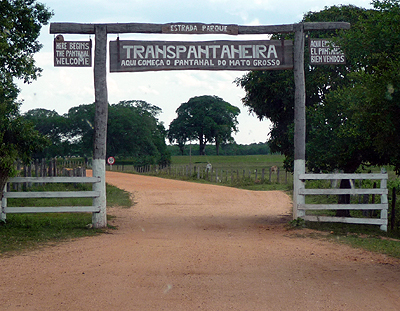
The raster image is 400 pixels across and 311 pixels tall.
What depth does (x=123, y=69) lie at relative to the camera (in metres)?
11.8

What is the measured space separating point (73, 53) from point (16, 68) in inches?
203

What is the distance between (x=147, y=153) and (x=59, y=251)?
5763 centimetres

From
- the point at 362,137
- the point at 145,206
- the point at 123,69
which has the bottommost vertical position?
the point at 145,206

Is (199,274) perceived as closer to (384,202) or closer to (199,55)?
(384,202)

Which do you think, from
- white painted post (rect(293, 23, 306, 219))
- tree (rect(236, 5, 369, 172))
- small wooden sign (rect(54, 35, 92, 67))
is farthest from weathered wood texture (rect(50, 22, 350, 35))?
tree (rect(236, 5, 369, 172))

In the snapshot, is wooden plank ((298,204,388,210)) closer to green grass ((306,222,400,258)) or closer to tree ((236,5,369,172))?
green grass ((306,222,400,258))

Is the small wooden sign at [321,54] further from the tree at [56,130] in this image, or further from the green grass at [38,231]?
the tree at [56,130]

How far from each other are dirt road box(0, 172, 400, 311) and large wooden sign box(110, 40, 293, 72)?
4.16 meters

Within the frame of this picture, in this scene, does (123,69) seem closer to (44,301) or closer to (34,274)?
(34,274)

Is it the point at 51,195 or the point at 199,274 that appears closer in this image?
the point at 199,274

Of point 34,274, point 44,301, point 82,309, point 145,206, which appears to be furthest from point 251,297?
point 145,206

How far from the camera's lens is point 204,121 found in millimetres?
72938

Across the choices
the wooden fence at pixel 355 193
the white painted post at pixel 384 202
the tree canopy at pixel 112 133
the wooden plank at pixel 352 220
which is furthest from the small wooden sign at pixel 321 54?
the tree canopy at pixel 112 133

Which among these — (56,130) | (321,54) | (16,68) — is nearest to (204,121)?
(56,130)
